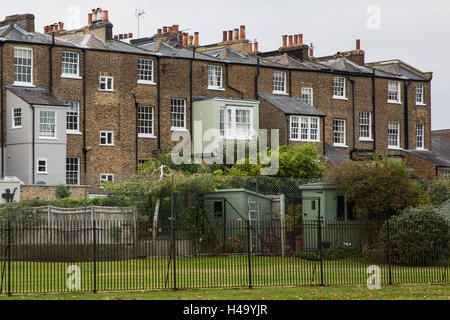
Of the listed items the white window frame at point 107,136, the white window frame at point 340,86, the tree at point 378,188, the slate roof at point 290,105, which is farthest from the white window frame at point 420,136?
the tree at point 378,188

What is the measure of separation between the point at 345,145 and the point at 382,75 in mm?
6622

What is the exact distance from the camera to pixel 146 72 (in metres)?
54.7

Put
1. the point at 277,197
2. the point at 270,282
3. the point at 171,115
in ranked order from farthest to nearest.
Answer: the point at 171,115
the point at 277,197
the point at 270,282

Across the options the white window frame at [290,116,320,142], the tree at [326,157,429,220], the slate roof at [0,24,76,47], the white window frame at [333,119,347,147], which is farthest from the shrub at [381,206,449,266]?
the white window frame at [333,119,347,147]

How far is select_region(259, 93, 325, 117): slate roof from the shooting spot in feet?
188

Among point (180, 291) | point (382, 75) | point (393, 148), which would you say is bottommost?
point (180, 291)

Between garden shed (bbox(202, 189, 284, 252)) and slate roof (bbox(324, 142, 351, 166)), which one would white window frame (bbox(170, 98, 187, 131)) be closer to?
slate roof (bbox(324, 142, 351, 166))

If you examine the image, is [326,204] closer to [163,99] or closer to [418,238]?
[418,238]

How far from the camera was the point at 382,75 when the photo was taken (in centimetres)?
6506

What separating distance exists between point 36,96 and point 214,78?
12589 millimetres

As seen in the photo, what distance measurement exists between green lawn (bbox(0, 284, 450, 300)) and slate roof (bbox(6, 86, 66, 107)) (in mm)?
26072

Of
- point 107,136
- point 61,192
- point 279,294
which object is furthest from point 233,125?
point 279,294
